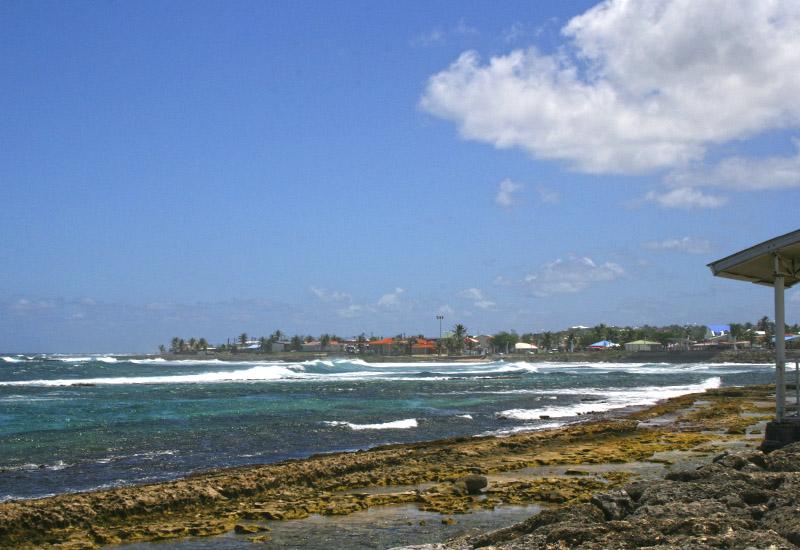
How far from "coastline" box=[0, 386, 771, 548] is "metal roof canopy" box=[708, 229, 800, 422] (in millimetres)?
2617

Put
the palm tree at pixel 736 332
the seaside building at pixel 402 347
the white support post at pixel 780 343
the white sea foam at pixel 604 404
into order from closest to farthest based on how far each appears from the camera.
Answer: the white support post at pixel 780 343 → the white sea foam at pixel 604 404 → the palm tree at pixel 736 332 → the seaside building at pixel 402 347

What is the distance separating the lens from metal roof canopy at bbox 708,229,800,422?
12.8m

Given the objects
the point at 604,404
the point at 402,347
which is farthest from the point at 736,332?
the point at 604,404

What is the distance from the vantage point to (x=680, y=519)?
6945 mm

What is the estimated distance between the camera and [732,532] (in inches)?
251

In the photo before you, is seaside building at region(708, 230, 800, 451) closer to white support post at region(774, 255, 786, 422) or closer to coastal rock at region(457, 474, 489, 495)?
white support post at region(774, 255, 786, 422)

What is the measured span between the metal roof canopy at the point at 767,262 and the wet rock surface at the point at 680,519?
170 inches

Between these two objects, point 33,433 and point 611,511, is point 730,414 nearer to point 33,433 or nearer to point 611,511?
point 611,511

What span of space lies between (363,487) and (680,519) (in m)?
7.87

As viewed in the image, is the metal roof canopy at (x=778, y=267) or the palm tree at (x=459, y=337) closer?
the metal roof canopy at (x=778, y=267)

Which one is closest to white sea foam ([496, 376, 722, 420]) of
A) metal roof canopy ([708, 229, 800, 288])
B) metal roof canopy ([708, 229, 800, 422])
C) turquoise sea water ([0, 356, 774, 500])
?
turquoise sea water ([0, 356, 774, 500])

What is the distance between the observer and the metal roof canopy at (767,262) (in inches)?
501

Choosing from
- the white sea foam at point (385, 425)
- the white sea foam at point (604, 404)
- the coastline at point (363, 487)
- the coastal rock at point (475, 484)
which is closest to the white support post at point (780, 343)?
the coastline at point (363, 487)

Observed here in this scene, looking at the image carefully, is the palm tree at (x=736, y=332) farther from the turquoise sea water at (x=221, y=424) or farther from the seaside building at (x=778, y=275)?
the seaside building at (x=778, y=275)
